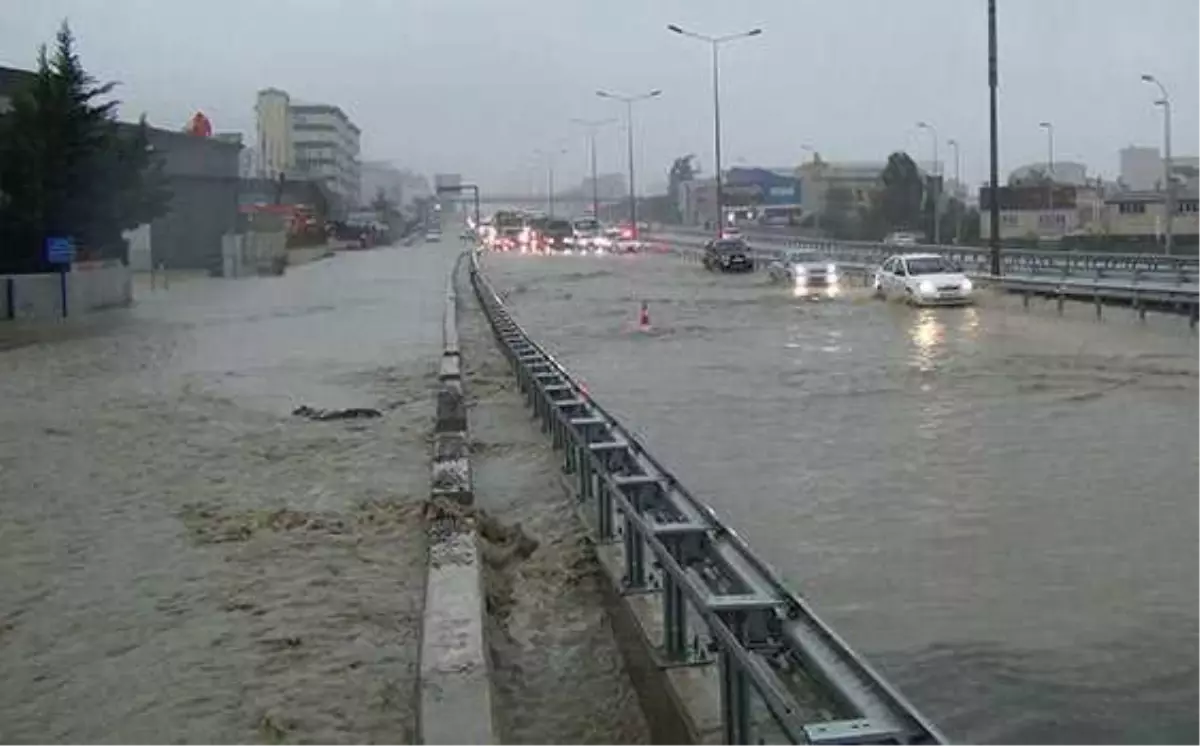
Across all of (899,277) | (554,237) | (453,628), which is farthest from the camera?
(554,237)

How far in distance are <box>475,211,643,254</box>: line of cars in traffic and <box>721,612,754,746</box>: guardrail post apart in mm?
92117

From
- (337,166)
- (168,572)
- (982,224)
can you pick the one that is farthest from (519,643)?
(337,166)

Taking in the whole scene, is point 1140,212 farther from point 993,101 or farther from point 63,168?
point 63,168

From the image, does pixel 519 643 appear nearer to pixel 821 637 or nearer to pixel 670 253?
pixel 821 637

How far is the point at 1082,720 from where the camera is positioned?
19.8ft

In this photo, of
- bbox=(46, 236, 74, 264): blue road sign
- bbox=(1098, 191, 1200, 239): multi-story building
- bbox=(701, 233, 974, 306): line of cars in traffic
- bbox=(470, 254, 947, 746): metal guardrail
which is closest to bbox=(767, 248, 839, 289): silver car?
bbox=(701, 233, 974, 306): line of cars in traffic

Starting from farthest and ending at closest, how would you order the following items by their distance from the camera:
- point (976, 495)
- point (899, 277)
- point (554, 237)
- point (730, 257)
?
point (554, 237)
point (730, 257)
point (899, 277)
point (976, 495)

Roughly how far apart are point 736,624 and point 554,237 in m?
103

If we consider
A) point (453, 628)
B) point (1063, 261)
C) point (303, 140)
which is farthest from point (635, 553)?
point (303, 140)

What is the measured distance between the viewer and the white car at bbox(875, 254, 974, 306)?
126ft

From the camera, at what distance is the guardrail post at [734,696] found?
488 centimetres

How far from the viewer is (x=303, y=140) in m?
179

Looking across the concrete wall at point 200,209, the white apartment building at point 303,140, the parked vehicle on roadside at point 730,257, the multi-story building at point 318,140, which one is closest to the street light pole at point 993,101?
the parked vehicle on roadside at point 730,257

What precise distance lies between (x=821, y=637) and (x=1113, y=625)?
3217mm
